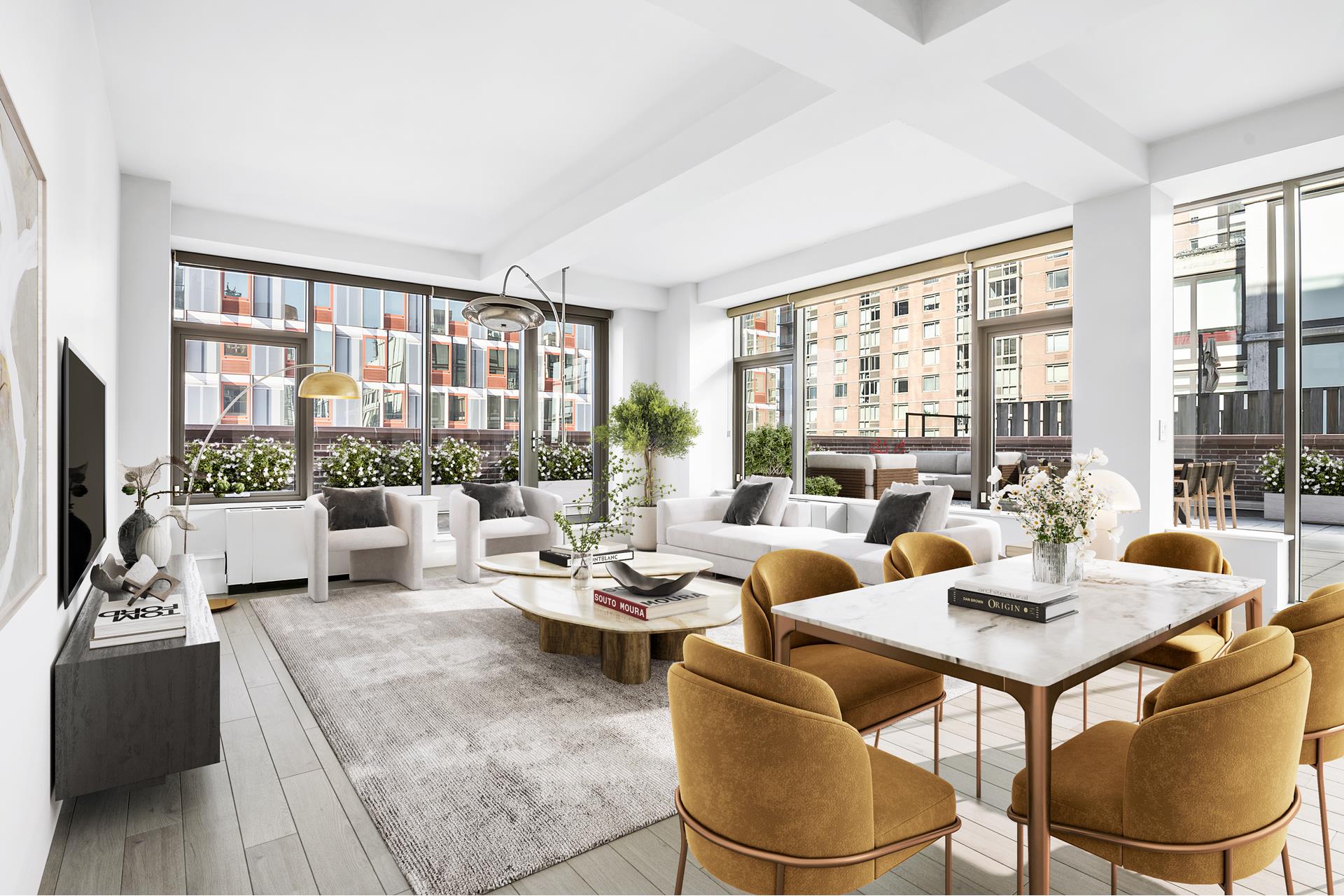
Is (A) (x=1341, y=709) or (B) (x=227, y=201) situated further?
(B) (x=227, y=201)

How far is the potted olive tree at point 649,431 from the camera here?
7.38 meters

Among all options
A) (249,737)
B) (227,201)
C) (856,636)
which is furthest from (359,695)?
(227,201)

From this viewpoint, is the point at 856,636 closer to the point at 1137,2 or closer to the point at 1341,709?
the point at 1341,709

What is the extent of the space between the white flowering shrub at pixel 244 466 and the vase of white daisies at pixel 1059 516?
5815 millimetres

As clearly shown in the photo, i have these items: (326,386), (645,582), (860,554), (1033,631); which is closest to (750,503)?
(860,554)

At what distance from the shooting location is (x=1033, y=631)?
1803 mm

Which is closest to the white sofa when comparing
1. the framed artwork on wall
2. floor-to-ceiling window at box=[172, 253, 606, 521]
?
floor-to-ceiling window at box=[172, 253, 606, 521]

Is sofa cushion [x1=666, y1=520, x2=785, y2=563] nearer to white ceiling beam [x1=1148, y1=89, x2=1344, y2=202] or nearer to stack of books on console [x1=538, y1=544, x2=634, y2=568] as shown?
stack of books on console [x1=538, y1=544, x2=634, y2=568]

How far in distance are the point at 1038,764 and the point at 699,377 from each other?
6.68 m

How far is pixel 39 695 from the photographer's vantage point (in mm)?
1959

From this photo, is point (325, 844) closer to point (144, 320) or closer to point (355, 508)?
point (355, 508)

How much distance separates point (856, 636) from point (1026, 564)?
4.65 ft

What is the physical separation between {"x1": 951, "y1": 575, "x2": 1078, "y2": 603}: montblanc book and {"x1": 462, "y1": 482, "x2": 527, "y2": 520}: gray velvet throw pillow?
15.6 feet

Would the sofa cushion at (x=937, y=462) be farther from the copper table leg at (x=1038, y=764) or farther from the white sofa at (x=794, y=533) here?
the copper table leg at (x=1038, y=764)
